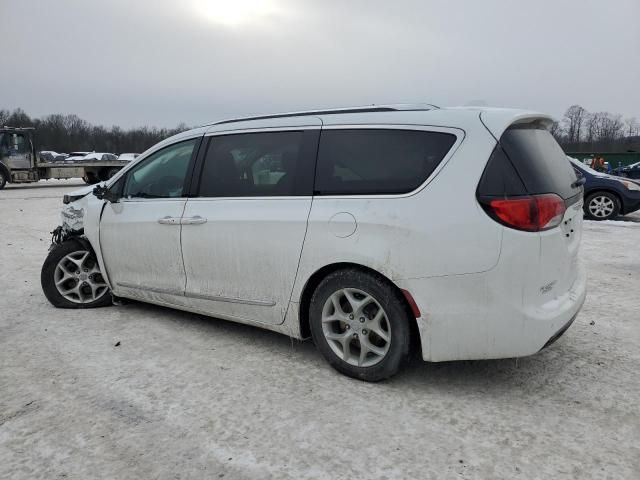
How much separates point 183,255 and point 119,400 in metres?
1.26

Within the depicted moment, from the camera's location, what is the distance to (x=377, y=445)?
8.37 feet

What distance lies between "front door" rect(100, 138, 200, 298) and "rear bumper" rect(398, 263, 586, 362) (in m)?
2.02

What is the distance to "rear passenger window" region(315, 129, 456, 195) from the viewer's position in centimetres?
302

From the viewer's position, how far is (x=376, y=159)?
3.21 meters

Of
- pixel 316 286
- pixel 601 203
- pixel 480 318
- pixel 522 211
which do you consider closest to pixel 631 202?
pixel 601 203

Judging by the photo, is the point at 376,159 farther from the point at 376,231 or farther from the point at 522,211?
the point at 522,211

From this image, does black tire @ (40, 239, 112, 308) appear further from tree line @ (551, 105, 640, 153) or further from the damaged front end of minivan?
tree line @ (551, 105, 640, 153)

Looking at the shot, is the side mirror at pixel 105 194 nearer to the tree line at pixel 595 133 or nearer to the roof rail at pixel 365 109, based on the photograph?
the roof rail at pixel 365 109

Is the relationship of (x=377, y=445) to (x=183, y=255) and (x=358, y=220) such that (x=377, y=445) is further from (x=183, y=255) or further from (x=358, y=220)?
(x=183, y=255)

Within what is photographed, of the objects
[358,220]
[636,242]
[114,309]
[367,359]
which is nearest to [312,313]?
[367,359]

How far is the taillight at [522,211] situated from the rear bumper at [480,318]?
0.97 feet

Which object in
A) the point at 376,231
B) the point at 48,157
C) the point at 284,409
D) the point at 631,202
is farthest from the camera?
the point at 48,157

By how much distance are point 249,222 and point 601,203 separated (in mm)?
9873

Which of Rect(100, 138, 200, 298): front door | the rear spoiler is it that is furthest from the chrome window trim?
Rect(100, 138, 200, 298): front door
